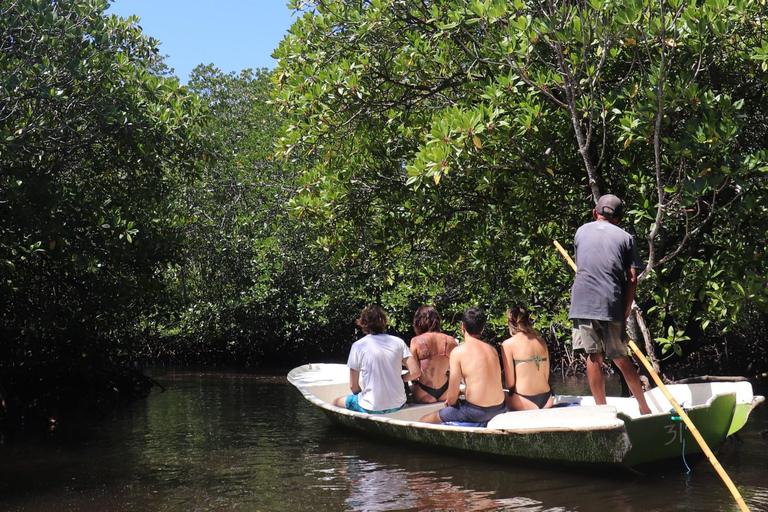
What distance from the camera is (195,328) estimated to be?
1916cm

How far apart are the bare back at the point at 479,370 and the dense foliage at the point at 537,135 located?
1546mm

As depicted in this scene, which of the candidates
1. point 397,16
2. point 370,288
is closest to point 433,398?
point 397,16

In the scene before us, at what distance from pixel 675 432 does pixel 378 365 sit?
2755 mm

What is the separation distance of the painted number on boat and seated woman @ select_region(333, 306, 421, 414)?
2557mm

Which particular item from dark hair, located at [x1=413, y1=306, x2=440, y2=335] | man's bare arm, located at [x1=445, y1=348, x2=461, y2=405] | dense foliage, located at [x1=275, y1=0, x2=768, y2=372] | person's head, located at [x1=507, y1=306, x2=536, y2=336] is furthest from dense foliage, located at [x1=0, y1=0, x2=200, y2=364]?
person's head, located at [x1=507, y1=306, x2=536, y2=336]

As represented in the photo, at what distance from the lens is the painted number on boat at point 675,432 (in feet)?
19.8

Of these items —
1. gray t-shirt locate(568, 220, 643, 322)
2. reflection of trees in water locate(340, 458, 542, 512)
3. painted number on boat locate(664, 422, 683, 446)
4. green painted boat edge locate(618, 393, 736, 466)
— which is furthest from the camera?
gray t-shirt locate(568, 220, 643, 322)

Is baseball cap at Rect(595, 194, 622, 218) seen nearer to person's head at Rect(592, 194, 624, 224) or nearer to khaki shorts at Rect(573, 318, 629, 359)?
person's head at Rect(592, 194, 624, 224)

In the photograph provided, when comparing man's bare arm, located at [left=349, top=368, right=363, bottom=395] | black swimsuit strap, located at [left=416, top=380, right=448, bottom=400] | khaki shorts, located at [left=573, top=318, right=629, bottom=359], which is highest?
khaki shorts, located at [left=573, top=318, right=629, bottom=359]

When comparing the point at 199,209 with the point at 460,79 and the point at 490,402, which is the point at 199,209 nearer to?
the point at 460,79

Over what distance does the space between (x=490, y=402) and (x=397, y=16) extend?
4169 mm

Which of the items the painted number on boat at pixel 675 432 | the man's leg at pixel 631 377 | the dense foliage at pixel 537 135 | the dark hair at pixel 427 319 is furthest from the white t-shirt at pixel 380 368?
the painted number on boat at pixel 675 432

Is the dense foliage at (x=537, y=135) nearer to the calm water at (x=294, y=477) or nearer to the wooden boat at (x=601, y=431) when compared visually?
the wooden boat at (x=601, y=431)

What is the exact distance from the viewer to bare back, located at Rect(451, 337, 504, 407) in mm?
6695
